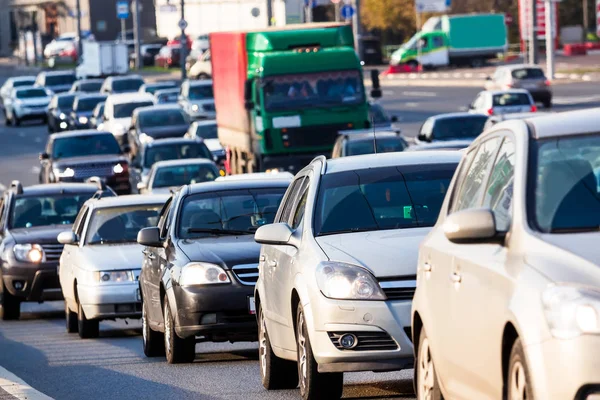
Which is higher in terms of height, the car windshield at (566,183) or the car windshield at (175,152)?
the car windshield at (566,183)

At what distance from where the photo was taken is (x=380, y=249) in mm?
9555

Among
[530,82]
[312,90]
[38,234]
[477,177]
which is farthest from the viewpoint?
[530,82]

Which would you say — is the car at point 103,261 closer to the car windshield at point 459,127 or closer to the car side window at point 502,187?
the car side window at point 502,187

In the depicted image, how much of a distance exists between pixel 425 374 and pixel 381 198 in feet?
9.40

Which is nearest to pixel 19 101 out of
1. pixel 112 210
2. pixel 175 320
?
pixel 112 210

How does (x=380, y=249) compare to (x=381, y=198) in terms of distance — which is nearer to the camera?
(x=380, y=249)

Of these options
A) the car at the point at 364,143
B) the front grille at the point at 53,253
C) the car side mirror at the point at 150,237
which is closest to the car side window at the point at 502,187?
the car side mirror at the point at 150,237

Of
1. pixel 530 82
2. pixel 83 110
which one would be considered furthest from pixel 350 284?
pixel 83 110

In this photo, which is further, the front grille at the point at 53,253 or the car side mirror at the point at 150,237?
the front grille at the point at 53,253

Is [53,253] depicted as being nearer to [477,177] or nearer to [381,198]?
[381,198]

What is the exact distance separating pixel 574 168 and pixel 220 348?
8845mm

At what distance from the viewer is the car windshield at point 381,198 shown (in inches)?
400

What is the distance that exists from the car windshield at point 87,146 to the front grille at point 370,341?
26268 mm

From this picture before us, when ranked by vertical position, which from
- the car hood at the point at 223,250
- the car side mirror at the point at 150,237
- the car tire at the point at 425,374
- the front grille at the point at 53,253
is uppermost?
the car tire at the point at 425,374
